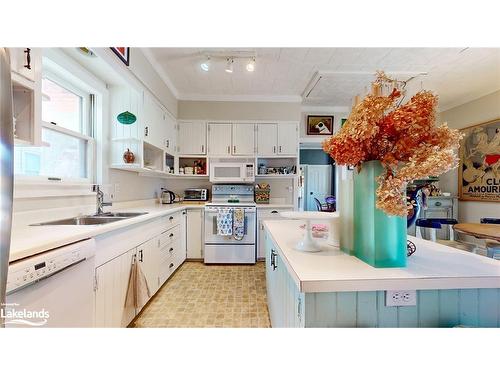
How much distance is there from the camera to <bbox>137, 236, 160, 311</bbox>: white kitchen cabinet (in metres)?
2.02

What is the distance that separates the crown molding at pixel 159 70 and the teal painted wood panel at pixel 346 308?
307 cm

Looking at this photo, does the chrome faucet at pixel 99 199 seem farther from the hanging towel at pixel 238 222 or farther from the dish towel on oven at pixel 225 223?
the hanging towel at pixel 238 222

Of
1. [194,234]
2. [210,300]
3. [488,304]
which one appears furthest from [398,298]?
[194,234]

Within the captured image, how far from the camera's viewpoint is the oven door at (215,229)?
3.51 meters

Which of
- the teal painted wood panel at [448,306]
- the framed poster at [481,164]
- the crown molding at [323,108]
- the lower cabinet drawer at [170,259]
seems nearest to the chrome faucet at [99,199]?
the lower cabinet drawer at [170,259]

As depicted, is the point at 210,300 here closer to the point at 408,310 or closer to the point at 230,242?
the point at 230,242

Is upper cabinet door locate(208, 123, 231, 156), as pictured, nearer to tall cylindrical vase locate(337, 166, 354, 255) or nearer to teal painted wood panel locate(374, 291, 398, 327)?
tall cylindrical vase locate(337, 166, 354, 255)

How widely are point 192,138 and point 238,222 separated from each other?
1696 millimetres

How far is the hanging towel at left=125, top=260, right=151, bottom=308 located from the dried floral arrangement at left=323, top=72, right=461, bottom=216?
1804mm

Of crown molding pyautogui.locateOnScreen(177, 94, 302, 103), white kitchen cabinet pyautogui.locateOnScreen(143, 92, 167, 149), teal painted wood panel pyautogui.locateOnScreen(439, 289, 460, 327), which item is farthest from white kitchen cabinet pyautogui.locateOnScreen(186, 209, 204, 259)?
teal painted wood panel pyautogui.locateOnScreen(439, 289, 460, 327)
